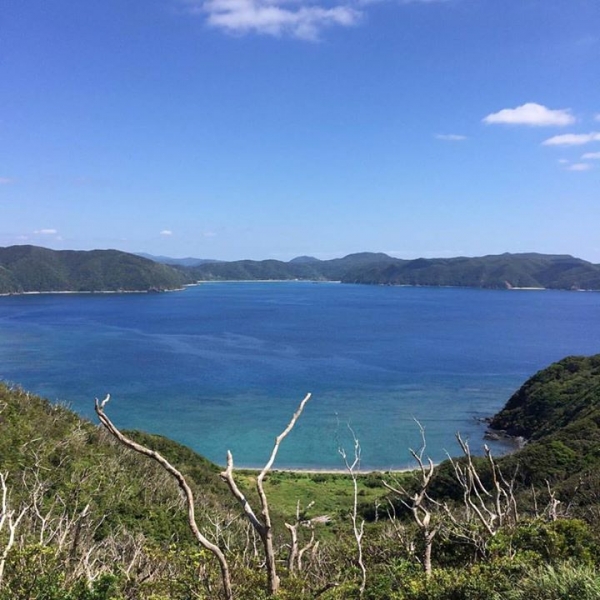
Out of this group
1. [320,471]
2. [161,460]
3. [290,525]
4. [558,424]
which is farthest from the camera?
[558,424]

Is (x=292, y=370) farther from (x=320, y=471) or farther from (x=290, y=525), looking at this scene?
(x=290, y=525)

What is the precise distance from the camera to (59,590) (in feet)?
23.7


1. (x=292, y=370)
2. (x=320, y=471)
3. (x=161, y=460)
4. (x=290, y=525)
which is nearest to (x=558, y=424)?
(x=320, y=471)

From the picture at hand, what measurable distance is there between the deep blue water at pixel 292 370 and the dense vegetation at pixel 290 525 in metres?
8.92

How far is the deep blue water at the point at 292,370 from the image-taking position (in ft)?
163

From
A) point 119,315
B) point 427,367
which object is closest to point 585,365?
point 427,367

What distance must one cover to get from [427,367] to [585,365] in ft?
68.8

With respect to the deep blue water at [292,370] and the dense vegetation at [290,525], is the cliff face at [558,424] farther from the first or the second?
the deep blue water at [292,370]

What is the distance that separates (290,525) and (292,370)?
216ft

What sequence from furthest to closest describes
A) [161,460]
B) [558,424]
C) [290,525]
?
[558,424] → [290,525] → [161,460]

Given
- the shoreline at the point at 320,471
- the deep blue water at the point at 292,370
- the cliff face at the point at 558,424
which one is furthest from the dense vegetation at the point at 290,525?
the deep blue water at the point at 292,370

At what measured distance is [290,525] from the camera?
6.42 metres

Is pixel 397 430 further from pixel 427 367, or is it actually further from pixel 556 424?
pixel 427 367

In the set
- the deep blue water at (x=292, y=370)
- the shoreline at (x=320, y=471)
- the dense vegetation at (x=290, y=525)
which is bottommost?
the shoreline at (x=320, y=471)
